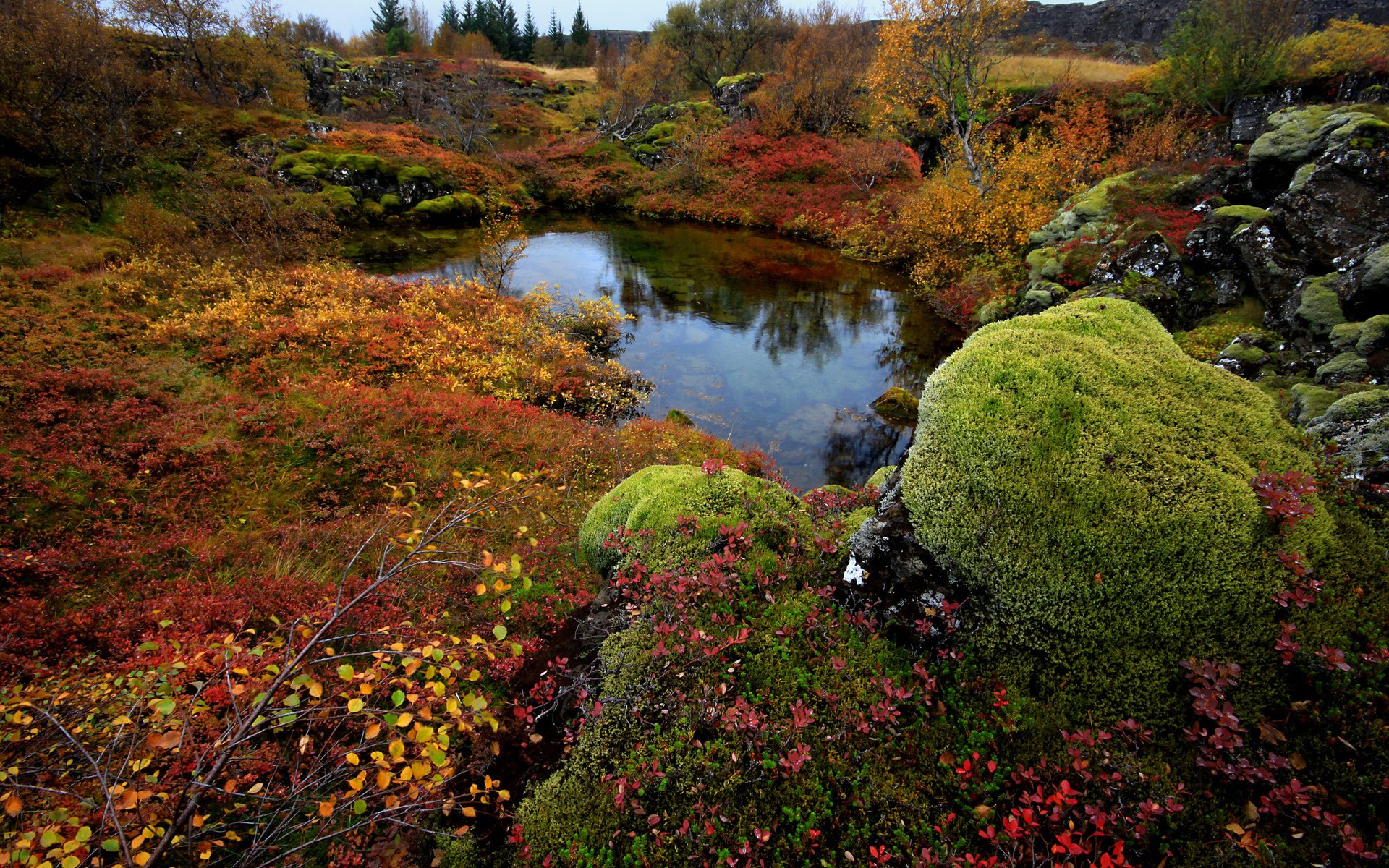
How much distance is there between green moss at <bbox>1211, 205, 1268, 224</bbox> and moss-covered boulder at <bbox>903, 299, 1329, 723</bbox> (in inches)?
429

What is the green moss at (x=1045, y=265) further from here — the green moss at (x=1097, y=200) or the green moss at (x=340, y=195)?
the green moss at (x=340, y=195)

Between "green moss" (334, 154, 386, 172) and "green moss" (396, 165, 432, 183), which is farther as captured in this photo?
"green moss" (396, 165, 432, 183)

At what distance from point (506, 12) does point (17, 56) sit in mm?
75315

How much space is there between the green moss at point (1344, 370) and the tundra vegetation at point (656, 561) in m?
0.08

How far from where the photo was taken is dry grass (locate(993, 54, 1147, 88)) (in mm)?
30094

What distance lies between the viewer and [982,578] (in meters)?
3.86

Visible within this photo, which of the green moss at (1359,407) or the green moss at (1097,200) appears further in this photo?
the green moss at (1097,200)

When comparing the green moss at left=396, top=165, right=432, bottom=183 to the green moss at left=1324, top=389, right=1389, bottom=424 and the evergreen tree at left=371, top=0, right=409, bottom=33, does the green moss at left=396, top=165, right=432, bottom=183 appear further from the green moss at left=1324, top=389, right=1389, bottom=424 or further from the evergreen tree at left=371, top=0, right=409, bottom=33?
the evergreen tree at left=371, top=0, right=409, bottom=33

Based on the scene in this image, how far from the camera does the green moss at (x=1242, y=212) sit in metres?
Result: 11.5

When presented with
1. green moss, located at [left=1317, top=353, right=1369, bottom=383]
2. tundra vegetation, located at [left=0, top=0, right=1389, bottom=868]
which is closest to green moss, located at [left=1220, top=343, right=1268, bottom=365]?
tundra vegetation, located at [left=0, top=0, right=1389, bottom=868]

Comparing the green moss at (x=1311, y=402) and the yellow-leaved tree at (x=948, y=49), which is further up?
the yellow-leaved tree at (x=948, y=49)

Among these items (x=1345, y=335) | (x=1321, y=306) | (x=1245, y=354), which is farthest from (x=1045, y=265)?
(x=1345, y=335)

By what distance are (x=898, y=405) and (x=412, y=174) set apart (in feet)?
92.3

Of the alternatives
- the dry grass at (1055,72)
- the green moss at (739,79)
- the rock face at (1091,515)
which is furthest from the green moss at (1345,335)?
the green moss at (739,79)
